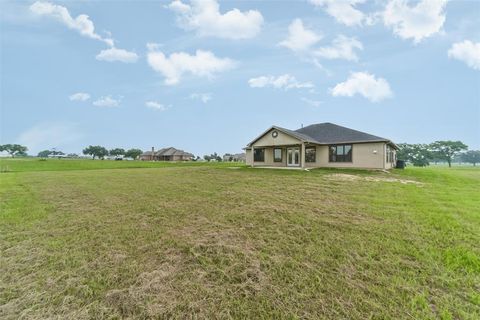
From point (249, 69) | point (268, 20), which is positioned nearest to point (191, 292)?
point (268, 20)

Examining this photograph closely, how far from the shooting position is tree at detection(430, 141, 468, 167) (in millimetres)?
48562

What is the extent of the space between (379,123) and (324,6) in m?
32.2

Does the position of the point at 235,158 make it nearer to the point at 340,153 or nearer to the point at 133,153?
the point at 133,153

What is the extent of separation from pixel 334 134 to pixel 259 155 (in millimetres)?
7920

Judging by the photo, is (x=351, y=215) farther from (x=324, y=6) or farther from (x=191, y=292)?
(x=324, y=6)

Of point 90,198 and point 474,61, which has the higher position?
point 474,61

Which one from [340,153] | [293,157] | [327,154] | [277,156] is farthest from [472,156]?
[277,156]

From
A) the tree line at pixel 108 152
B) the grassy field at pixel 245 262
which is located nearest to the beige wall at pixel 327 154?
the grassy field at pixel 245 262

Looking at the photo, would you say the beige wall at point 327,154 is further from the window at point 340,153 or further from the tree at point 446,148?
the tree at point 446,148

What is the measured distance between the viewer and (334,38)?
658 inches

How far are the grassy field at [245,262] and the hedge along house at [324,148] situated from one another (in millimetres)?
12041

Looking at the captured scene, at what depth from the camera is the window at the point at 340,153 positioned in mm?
18469

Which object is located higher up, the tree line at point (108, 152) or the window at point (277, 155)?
the tree line at point (108, 152)

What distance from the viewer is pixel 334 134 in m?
20.2
